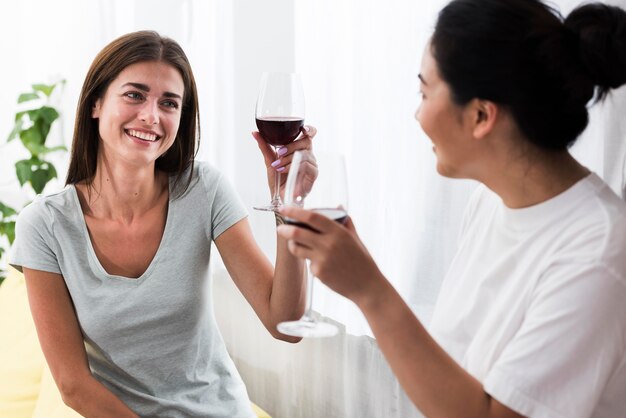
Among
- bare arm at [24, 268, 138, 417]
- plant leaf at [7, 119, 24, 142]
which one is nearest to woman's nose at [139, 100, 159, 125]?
bare arm at [24, 268, 138, 417]

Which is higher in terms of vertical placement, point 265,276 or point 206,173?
point 206,173

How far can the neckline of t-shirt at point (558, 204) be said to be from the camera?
1104mm

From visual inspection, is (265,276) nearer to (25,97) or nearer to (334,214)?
(334,214)

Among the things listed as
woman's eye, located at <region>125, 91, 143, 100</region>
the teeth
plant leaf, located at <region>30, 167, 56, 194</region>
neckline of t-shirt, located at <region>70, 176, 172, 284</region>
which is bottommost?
plant leaf, located at <region>30, 167, 56, 194</region>

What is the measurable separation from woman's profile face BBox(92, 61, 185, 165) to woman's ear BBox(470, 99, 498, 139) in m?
0.93

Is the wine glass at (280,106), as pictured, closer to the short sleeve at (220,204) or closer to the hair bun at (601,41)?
the short sleeve at (220,204)

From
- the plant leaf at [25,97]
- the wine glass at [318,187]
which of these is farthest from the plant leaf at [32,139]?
the wine glass at [318,187]

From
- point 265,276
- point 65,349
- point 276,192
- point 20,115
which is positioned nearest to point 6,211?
point 20,115

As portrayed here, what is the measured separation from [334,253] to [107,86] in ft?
3.51

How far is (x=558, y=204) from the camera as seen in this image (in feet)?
3.67

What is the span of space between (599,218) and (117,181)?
1.24 meters

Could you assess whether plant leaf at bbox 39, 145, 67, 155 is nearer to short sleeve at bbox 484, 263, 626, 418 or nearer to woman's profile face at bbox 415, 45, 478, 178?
woman's profile face at bbox 415, 45, 478, 178

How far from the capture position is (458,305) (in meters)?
1.29

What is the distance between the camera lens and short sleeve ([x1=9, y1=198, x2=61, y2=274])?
71.0 inches
